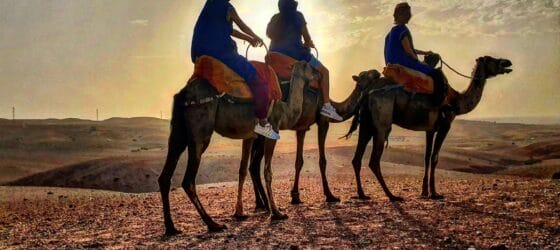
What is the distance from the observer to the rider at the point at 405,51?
13148 millimetres

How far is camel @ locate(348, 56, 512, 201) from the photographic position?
13.1 metres

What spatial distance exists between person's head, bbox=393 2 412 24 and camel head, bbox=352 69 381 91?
131cm

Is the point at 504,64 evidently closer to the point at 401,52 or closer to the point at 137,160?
the point at 401,52

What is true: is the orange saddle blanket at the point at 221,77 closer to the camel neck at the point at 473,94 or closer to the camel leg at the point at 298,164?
the camel leg at the point at 298,164

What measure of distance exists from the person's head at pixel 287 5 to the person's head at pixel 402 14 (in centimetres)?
231

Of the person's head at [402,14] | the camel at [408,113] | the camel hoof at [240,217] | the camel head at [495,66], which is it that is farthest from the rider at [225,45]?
the camel head at [495,66]

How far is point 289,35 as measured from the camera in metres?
12.9

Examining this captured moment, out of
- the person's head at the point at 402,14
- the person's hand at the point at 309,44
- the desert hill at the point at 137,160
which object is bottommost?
the desert hill at the point at 137,160

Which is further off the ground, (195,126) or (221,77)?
(221,77)

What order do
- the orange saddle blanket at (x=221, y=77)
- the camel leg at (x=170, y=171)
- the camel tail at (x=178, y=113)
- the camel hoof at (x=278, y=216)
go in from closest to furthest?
the camel leg at (x=170, y=171) < the camel tail at (x=178, y=113) < the orange saddle blanket at (x=221, y=77) < the camel hoof at (x=278, y=216)

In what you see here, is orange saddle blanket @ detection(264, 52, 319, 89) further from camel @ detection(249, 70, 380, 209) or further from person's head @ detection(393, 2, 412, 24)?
person's head @ detection(393, 2, 412, 24)

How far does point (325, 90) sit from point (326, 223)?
13.3 feet

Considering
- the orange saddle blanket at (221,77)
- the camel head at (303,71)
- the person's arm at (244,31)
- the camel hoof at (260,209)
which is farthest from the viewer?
the camel hoof at (260,209)

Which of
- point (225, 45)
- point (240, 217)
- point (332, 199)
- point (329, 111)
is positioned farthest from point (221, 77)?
point (332, 199)
